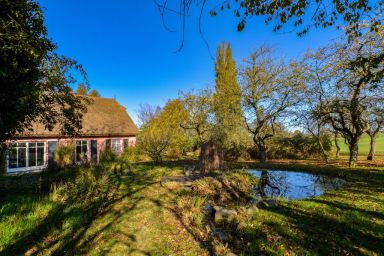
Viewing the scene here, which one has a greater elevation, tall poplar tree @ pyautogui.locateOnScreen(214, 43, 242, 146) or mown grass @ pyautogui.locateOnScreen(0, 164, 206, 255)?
tall poplar tree @ pyautogui.locateOnScreen(214, 43, 242, 146)

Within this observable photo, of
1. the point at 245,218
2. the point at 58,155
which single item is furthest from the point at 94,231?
the point at 58,155

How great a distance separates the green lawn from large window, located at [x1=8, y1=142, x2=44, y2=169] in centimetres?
1233

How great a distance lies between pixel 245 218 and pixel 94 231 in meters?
4.05

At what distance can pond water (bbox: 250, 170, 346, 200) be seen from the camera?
9.74 m

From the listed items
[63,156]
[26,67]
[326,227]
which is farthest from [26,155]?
[326,227]

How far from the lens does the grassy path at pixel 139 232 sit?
15.4ft

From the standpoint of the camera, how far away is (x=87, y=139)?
22531mm

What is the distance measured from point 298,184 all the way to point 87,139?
19389mm

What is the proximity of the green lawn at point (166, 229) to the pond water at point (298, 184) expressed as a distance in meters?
1.80

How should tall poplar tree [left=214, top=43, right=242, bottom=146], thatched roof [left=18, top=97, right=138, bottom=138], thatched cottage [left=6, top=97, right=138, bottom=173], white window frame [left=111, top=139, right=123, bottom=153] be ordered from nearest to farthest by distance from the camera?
thatched cottage [left=6, top=97, right=138, bottom=173]
tall poplar tree [left=214, top=43, right=242, bottom=146]
thatched roof [left=18, top=97, right=138, bottom=138]
white window frame [left=111, top=139, right=123, bottom=153]

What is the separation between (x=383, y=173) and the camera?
12703 millimetres

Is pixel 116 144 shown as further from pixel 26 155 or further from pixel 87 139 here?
pixel 26 155

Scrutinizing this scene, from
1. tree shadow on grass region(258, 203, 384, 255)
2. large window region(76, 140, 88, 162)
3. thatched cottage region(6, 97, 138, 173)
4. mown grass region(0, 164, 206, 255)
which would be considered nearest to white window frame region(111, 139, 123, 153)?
thatched cottage region(6, 97, 138, 173)

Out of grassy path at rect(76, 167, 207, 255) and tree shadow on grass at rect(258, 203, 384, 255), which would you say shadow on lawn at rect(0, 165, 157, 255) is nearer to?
grassy path at rect(76, 167, 207, 255)
